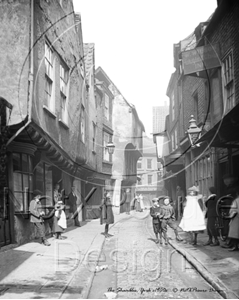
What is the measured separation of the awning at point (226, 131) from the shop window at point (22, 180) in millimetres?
5076

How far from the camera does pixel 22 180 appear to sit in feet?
35.0

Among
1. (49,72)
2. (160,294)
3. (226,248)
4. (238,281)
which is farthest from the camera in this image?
(49,72)

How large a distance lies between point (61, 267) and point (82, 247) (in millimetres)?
3115

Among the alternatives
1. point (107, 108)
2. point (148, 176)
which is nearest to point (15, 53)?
point (107, 108)

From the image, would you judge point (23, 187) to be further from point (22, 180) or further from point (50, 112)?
point (50, 112)

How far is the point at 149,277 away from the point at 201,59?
898 cm

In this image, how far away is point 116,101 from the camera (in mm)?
22438

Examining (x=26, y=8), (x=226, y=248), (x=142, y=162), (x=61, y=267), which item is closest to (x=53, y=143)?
(x=26, y=8)

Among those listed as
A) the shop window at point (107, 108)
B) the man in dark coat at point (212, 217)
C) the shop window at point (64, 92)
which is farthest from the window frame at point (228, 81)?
the shop window at point (107, 108)

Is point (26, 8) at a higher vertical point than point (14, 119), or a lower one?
higher

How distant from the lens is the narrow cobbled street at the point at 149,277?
17.3 ft

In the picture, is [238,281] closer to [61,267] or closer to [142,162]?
[61,267]

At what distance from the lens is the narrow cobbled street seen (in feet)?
17.3

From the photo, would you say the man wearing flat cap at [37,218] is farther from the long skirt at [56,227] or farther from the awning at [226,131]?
the awning at [226,131]
